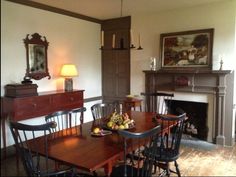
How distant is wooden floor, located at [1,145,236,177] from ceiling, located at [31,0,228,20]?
8.20 ft

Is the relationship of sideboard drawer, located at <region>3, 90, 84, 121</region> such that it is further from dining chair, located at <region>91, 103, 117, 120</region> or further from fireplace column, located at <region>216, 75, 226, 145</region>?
fireplace column, located at <region>216, 75, 226, 145</region>

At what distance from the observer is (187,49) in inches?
164

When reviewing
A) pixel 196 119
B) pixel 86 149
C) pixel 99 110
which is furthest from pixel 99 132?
pixel 196 119

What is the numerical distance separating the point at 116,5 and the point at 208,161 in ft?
9.89

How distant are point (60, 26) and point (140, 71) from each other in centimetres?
184

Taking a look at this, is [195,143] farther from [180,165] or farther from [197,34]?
[197,34]

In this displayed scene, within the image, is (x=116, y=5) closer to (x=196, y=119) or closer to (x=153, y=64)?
(x=153, y=64)

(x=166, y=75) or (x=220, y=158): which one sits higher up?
(x=166, y=75)

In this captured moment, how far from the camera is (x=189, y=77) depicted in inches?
162

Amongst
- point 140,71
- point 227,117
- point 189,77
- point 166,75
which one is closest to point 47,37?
point 140,71

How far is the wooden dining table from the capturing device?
1.63m

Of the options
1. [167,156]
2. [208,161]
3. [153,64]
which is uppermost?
[153,64]

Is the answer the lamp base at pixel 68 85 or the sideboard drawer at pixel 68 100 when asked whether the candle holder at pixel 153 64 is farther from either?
Answer: the lamp base at pixel 68 85

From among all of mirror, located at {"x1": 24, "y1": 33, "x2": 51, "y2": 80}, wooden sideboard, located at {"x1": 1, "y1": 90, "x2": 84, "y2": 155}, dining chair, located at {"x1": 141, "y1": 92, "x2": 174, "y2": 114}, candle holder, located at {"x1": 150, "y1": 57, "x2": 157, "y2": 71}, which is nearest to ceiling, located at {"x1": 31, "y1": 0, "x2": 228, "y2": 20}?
mirror, located at {"x1": 24, "y1": 33, "x2": 51, "y2": 80}
